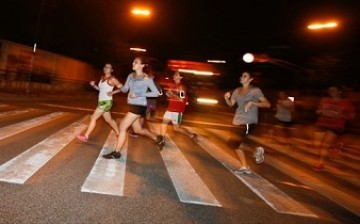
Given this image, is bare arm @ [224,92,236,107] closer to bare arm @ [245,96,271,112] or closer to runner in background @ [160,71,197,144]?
bare arm @ [245,96,271,112]

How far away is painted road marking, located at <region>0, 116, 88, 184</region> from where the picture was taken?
5078 millimetres

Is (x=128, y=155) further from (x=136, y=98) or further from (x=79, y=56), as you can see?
(x=79, y=56)

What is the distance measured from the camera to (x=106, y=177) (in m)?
5.65

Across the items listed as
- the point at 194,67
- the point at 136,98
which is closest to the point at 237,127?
the point at 136,98

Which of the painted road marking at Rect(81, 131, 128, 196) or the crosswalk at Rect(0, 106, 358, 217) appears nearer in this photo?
the painted road marking at Rect(81, 131, 128, 196)

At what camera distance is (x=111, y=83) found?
26.1 ft

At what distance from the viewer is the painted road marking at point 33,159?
5.08 metres

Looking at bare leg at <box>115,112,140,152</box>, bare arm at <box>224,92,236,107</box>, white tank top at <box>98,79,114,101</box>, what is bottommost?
bare leg at <box>115,112,140,152</box>

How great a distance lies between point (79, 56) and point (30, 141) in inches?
1267

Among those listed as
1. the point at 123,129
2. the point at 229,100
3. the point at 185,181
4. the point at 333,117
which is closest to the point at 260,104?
the point at 229,100

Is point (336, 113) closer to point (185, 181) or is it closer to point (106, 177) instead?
point (185, 181)

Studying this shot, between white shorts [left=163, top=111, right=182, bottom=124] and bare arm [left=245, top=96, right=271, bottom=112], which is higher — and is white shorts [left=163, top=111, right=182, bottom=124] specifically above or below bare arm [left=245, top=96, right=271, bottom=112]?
below

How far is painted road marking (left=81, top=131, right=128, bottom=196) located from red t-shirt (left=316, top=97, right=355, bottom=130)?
181 inches

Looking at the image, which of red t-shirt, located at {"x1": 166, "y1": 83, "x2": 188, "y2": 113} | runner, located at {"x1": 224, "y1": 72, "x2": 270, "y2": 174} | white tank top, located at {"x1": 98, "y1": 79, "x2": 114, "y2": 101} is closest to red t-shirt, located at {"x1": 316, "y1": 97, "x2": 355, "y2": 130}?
runner, located at {"x1": 224, "y1": 72, "x2": 270, "y2": 174}
